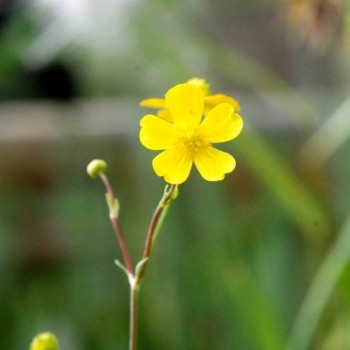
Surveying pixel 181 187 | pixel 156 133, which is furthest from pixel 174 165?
pixel 181 187

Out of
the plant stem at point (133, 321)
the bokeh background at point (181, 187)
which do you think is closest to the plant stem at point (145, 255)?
the plant stem at point (133, 321)

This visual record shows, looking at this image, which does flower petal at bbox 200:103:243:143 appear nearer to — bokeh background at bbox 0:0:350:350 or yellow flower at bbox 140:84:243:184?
yellow flower at bbox 140:84:243:184

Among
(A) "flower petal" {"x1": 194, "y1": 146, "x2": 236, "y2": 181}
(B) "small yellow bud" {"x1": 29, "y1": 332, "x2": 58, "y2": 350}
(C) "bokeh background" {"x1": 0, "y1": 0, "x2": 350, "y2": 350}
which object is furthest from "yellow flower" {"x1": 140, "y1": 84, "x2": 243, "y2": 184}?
(C) "bokeh background" {"x1": 0, "y1": 0, "x2": 350, "y2": 350}

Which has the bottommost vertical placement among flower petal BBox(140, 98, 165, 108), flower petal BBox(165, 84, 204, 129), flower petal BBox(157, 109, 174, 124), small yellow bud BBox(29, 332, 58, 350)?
small yellow bud BBox(29, 332, 58, 350)

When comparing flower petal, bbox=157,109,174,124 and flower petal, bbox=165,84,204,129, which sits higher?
flower petal, bbox=157,109,174,124

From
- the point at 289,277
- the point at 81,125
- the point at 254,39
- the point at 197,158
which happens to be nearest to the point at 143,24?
the point at 81,125

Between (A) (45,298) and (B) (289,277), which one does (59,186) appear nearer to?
(A) (45,298)

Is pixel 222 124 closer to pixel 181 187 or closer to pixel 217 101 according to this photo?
pixel 217 101
